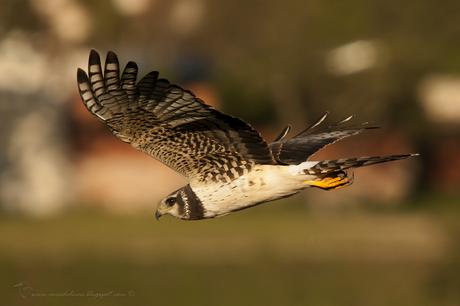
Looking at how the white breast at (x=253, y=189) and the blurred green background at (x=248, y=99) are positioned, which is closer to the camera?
the white breast at (x=253, y=189)

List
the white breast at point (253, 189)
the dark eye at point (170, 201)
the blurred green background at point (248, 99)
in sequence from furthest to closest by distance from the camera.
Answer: the blurred green background at point (248, 99), the dark eye at point (170, 201), the white breast at point (253, 189)

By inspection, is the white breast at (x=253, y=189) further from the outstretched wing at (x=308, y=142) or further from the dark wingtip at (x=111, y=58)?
the dark wingtip at (x=111, y=58)

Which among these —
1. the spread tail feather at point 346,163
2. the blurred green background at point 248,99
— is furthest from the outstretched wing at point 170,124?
the blurred green background at point 248,99

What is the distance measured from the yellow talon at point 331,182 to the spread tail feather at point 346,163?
0.27 feet

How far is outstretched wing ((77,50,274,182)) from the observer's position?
8281 mm

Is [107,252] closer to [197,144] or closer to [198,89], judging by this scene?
[198,89]

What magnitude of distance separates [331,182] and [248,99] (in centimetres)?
1905

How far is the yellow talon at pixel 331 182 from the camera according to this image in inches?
345

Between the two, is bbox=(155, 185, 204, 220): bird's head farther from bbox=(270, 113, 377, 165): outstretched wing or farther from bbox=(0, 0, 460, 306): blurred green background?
bbox=(0, 0, 460, 306): blurred green background

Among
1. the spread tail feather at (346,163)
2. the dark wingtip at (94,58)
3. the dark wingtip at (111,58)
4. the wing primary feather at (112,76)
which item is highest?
the dark wingtip at (94,58)

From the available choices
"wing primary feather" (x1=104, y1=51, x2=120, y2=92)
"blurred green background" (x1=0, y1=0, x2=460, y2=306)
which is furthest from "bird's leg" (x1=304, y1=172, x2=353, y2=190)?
"blurred green background" (x1=0, y1=0, x2=460, y2=306)

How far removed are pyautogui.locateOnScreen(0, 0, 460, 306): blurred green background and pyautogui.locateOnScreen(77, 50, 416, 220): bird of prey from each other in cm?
1338

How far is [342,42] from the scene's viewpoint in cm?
2698

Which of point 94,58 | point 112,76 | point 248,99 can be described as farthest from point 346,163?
point 248,99
